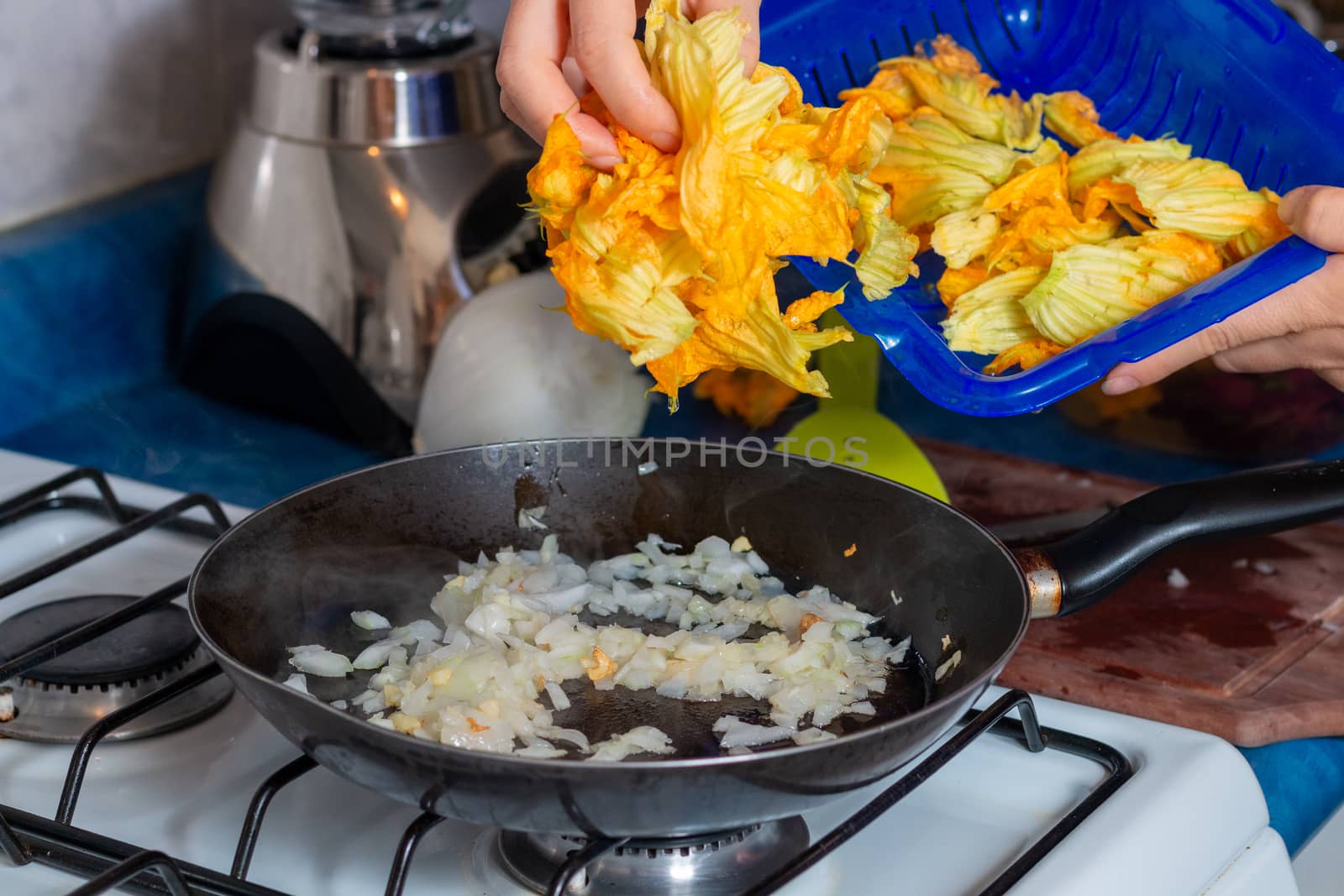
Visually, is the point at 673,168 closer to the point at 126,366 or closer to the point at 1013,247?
the point at 1013,247

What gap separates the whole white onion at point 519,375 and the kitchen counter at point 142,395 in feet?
0.45

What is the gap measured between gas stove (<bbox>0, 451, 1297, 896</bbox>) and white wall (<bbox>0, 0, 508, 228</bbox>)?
24.4 inches

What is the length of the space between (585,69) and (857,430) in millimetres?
483

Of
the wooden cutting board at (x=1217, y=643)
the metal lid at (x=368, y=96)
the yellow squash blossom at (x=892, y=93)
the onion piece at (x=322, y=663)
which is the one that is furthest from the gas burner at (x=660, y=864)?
the metal lid at (x=368, y=96)

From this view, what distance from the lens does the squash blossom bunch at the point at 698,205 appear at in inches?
30.7

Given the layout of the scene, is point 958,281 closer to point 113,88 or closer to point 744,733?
point 744,733

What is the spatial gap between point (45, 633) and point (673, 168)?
502mm

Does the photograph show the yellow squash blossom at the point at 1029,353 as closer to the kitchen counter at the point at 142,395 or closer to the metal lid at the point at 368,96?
the kitchen counter at the point at 142,395

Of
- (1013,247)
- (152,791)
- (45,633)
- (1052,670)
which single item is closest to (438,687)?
(152,791)

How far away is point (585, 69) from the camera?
2.58 ft

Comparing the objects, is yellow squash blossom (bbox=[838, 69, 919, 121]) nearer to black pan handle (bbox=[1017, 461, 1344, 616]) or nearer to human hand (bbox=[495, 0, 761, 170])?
human hand (bbox=[495, 0, 761, 170])

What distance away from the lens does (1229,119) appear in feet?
3.64

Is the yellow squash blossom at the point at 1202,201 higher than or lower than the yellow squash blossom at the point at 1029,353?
higher

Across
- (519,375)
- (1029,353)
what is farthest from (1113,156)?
(519,375)
